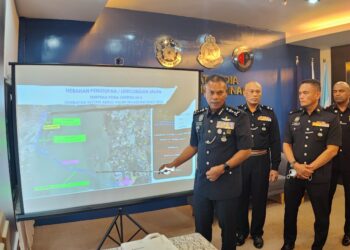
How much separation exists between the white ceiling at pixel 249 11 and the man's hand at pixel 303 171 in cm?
206

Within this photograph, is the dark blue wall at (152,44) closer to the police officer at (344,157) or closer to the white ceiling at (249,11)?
the white ceiling at (249,11)

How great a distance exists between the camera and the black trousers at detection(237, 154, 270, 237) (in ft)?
9.20

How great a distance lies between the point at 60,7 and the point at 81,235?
2.32 metres

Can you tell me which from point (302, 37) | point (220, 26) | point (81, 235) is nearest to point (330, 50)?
point (302, 37)

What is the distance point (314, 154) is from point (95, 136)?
5.92 feet

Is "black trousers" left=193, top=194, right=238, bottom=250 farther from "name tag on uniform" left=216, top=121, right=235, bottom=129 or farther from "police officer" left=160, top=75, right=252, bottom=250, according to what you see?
"name tag on uniform" left=216, top=121, right=235, bottom=129

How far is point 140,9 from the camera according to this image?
3695 millimetres

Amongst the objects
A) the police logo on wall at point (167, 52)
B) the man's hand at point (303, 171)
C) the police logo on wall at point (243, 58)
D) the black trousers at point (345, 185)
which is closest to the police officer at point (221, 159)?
the man's hand at point (303, 171)

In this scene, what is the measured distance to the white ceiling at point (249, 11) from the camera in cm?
287

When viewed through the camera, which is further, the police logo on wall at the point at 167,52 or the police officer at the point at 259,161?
the police logo on wall at the point at 167,52

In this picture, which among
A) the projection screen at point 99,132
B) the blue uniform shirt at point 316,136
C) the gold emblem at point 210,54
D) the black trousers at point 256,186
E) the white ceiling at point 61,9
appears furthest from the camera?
the gold emblem at point 210,54

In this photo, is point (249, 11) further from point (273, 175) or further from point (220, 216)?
point (220, 216)

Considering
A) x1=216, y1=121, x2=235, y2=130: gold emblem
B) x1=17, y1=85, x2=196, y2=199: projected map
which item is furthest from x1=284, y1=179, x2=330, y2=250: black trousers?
x1=17, y1=85, x2=196, y2=199: projected map

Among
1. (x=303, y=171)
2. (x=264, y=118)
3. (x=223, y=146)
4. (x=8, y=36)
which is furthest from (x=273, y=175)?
(x=8, y=36)
